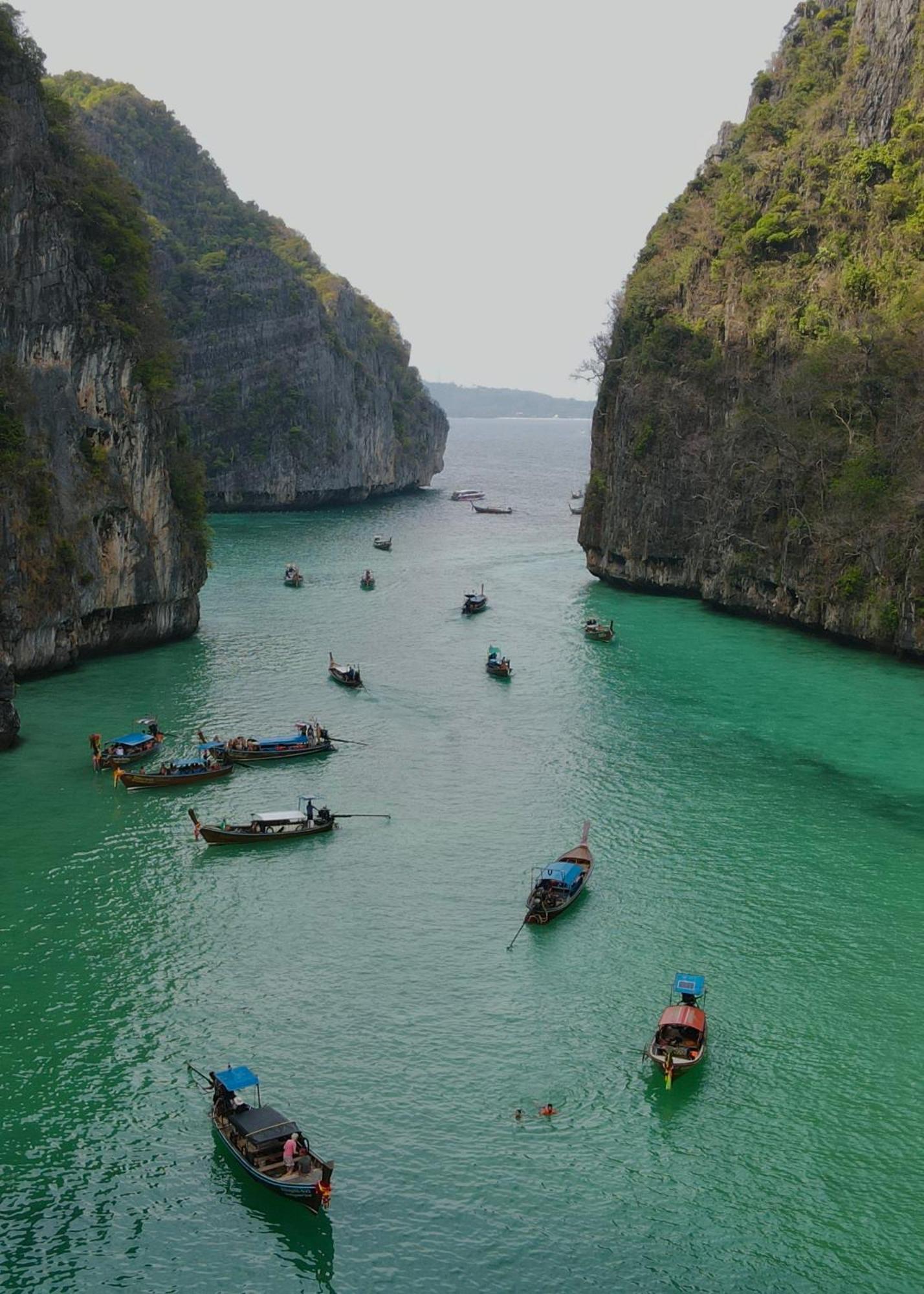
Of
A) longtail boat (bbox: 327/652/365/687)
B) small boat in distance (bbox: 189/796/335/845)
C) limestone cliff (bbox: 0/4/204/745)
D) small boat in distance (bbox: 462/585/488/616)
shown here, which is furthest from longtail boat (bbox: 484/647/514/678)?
small boat in distance (bbox: 189/796/335/845)

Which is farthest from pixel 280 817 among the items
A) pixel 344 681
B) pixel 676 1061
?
pixel 344 681

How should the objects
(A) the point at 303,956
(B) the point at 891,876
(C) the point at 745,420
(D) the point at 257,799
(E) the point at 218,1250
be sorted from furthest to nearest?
(C) the point at 745,420 < (D) the point at 257,799 < (B) the point at 891,876 < (A) the point at 303,956 < (E) the point at 218,1250

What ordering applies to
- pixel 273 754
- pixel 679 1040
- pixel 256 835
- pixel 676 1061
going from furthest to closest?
pixel 273 754 → pixel 256 835 → pixel 679 1040 → pixel 676 1061

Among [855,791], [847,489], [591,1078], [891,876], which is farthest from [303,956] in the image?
[847,489]

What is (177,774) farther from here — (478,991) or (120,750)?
(478,991)

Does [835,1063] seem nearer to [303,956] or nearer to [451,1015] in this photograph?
[451,1015]

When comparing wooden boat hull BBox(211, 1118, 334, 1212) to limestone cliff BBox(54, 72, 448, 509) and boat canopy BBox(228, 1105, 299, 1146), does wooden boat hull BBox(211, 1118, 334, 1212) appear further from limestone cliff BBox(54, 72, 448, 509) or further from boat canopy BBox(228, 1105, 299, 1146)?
limestone cliff BBox(54, 72, 448, 509)

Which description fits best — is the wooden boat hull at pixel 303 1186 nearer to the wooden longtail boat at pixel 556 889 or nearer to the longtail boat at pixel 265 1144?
the longtail boat at pixel 265 1144
